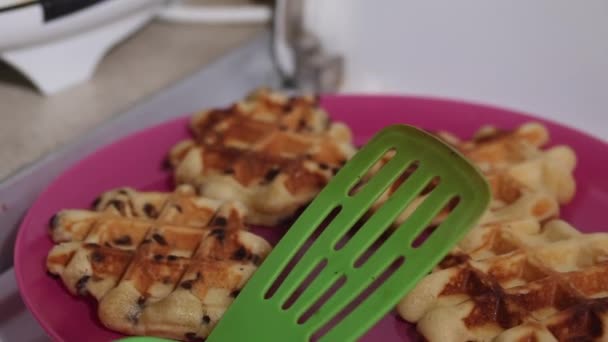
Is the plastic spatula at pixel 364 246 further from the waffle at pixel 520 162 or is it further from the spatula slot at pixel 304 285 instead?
the waffle at pixel 520 162

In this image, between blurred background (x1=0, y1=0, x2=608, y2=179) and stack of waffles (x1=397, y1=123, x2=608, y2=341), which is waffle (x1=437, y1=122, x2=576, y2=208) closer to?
stack of waffles (x1=397, y1=123, x2=608, y2=341)

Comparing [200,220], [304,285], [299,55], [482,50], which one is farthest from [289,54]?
[304,285]

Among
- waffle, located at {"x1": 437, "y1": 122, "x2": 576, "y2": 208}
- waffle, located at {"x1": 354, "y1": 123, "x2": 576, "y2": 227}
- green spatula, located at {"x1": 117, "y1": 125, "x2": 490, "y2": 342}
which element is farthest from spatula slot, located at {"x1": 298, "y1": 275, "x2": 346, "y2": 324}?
waffle, located at {"x1": 437, "y1": 122, "x2": 576, "y2": 208}

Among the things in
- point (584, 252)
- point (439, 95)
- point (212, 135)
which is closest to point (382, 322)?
point (584, 252)

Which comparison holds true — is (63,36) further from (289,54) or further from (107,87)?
(289,54)

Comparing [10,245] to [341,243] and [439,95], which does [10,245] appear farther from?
[439,95]

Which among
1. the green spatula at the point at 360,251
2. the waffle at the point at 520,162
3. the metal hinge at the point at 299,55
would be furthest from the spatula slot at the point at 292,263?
the metal hinge at the point at 299,55
